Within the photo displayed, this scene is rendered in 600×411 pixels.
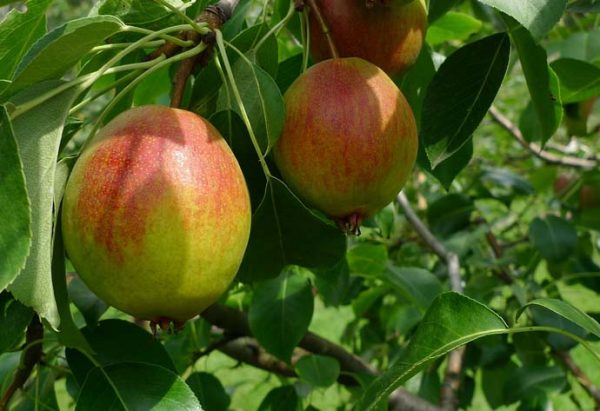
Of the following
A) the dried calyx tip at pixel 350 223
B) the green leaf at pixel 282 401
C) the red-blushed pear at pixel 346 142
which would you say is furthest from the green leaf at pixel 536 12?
the green leaf at pixel 282 401

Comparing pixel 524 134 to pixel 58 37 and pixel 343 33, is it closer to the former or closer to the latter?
pixel 343 33

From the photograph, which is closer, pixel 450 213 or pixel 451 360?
pixel 451 360

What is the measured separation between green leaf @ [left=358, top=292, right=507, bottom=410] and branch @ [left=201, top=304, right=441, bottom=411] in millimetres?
506

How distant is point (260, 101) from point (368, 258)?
0.71 m

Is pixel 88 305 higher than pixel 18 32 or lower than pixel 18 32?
lower

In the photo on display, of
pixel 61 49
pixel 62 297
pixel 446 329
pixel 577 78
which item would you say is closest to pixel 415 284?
pixel 577 78

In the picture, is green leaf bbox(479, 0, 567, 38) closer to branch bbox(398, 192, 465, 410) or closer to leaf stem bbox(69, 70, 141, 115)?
leaf stem bbox(69, 70, 141, 115)

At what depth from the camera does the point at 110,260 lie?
0.66m

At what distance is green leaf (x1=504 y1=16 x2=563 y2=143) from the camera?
3.14 feet

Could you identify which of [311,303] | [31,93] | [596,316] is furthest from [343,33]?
[596,316]

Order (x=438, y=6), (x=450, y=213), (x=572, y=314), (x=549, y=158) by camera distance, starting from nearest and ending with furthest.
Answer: (x=572, y=314) → (x=438, y=6) → (x=450, y=213) → (x=549, y=158)

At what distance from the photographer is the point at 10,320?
913mm

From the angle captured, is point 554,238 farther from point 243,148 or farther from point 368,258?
point 243,148

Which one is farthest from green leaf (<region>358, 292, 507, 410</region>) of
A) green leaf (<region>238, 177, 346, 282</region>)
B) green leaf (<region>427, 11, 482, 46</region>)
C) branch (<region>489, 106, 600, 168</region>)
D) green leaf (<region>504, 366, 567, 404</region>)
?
branch (<region>489, 106, 600, 168</region>)
